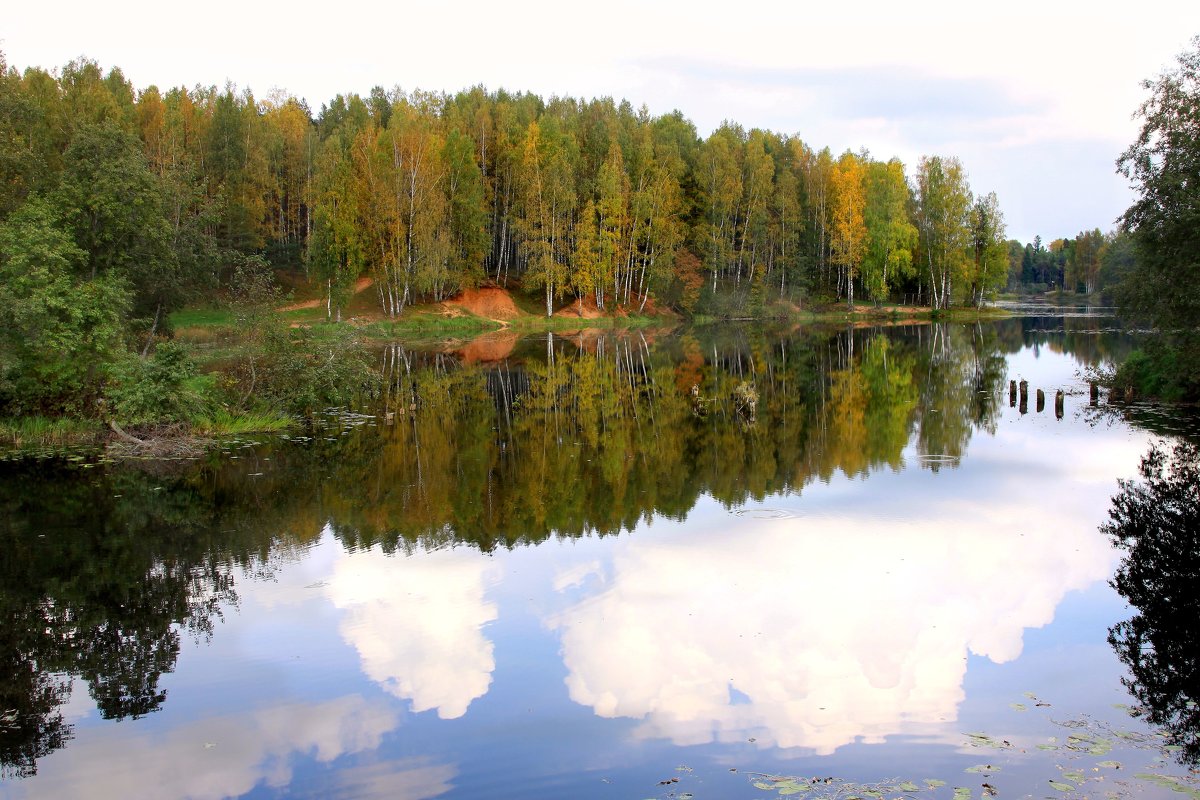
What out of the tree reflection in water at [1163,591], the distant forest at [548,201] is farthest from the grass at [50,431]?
the tree reflection in water at [1163,591]

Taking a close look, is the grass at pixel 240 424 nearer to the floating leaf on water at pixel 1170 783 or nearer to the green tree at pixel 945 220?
the floating leaf on water at pixel 1170 783

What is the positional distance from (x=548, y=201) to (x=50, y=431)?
48.8 meters

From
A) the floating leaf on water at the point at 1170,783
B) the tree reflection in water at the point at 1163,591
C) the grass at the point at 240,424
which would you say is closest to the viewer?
the floating leaf on water at the point at 1170,783

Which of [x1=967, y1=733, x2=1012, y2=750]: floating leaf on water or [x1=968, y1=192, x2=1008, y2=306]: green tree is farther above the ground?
[x1=968, y1=192, x2=1008, y2=306]: green tree

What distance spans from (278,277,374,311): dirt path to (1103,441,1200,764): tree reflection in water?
172 ft

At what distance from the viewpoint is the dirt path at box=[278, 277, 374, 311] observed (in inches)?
2381

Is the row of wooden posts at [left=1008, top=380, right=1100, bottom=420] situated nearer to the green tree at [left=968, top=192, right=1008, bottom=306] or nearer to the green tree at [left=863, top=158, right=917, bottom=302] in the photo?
the green tree at [left=863, top=158, right=917, bottom=302]

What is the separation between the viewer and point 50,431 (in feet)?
76.3

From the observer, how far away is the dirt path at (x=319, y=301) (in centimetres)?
6047

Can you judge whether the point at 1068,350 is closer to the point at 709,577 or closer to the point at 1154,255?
the point at 1154,255

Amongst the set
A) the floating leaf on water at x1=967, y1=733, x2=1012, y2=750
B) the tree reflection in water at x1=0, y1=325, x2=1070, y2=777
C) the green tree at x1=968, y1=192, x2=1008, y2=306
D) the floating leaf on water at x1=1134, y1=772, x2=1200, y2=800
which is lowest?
the floating leaf on water at x1=967, y1=733, x2=1012, y2=750

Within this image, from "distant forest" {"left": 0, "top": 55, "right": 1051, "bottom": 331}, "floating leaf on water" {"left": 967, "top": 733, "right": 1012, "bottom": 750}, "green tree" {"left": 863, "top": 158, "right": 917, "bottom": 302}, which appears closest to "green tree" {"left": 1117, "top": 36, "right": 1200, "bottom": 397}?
"floating leaf on water" {"left": 967, "top": 733, "right": 1012, "bottom": 750}

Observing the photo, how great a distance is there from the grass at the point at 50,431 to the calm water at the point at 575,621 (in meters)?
1.94

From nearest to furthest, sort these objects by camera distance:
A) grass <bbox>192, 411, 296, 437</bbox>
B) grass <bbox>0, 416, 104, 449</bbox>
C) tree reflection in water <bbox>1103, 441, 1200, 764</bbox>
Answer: tree reflection in water <bbox>1103, 441, 1200, 764</bbox>
grass <bbox>0, 416, 104, 449</bbox>
grass <bbox>192, 411, 296, 437</bbox>
